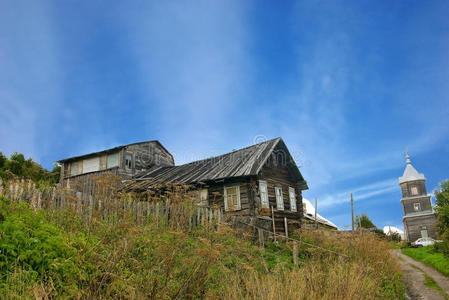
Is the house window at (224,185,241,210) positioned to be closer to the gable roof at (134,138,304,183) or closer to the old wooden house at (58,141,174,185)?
the gable roof at (134,138,304,183)

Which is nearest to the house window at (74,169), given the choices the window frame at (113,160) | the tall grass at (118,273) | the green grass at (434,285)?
the window frame at (113,160)

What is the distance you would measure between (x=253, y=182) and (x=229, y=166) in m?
2.30

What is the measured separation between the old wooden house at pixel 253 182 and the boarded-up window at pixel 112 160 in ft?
20.3

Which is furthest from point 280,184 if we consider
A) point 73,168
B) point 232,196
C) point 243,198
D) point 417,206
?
point 417,206

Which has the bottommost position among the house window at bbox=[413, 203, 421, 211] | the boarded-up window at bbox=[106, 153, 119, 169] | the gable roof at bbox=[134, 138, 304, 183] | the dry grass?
the dry grass

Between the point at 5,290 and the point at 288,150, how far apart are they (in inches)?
756

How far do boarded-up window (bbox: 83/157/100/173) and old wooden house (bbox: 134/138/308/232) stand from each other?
27.0 feet

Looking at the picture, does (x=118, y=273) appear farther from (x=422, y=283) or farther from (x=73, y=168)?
(x=73, y=168)

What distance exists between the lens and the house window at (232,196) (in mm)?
17547

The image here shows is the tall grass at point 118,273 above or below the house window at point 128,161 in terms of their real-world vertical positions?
below

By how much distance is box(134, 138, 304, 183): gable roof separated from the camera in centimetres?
1744

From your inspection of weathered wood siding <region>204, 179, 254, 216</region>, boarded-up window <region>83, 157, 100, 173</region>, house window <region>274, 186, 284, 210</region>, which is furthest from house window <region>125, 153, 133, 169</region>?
house window <region>274, 186, 284, 210</region>

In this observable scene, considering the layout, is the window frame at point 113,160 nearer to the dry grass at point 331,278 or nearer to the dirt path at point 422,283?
the dry grass at point 331,278

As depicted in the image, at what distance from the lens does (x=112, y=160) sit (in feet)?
86.0
